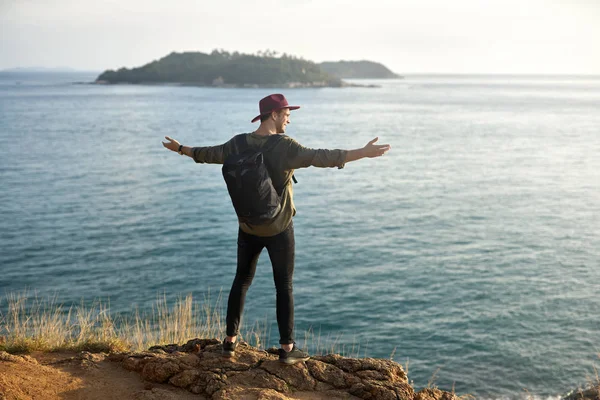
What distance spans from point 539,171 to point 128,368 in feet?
144

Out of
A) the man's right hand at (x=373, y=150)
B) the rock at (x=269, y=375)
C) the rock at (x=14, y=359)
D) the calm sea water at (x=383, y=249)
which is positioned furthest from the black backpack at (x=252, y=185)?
the calm sea water at (x=383, y=249)

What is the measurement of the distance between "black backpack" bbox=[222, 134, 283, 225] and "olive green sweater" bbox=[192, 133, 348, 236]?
2.7 inches

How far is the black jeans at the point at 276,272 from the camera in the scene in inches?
223

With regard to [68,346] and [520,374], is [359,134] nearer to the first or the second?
[520,374]

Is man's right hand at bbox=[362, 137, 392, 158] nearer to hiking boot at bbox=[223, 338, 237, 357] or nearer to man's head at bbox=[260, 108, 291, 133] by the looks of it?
man's head at bbox=[260, 108, 291, 133]

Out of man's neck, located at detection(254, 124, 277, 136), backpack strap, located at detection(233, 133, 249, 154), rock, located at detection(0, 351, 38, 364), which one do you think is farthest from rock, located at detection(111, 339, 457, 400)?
man's neck, located at detection(254, 124, 277, 136)

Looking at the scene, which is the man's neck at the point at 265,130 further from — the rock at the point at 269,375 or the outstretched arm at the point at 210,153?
the rock at the point at 269,375

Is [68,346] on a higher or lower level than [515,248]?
higher

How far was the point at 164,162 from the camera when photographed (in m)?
47.6

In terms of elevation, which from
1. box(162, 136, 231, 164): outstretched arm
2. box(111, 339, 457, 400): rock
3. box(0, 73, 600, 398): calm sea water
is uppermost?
box(162, 136, 231, 164): outstretched arm

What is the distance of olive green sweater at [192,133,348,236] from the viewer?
17.6ft

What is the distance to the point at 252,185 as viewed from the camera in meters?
5.39

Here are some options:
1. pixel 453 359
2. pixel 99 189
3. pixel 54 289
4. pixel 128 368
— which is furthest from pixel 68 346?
pixel 99 189

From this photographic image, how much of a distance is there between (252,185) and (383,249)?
787 inches
